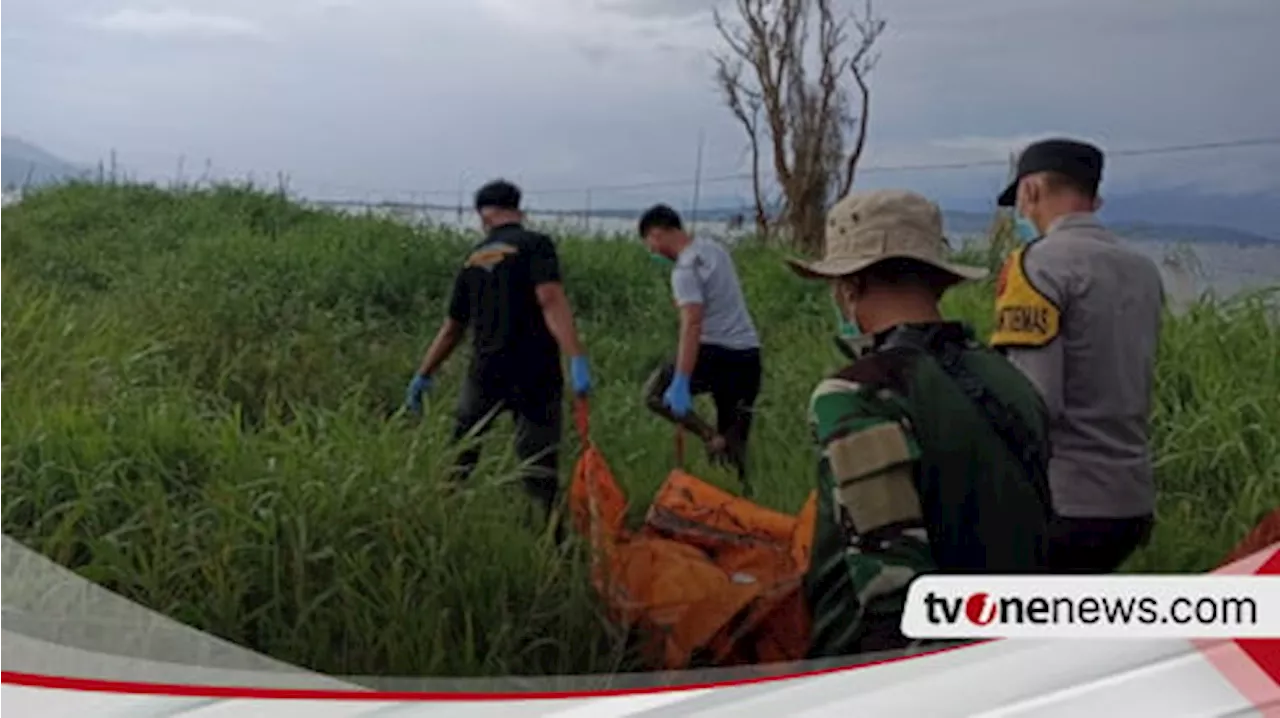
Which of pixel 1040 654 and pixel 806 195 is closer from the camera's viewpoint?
pixel 806 195

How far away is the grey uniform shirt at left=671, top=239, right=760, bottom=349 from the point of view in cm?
171

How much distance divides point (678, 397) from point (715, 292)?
12cm

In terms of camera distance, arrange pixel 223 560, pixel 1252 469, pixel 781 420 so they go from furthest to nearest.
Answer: pixel 1252 469
pixel 781 420
pixel 223 560

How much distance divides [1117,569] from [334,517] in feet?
2.90

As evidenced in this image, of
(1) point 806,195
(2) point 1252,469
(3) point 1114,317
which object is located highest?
(1) point 806,195

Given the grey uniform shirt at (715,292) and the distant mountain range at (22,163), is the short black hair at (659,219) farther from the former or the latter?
the distant mountain range at (22,163)

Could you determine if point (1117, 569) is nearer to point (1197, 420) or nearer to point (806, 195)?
point (1197, 420)

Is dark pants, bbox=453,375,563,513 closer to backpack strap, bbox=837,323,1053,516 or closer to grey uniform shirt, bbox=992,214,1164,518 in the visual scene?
backpack strap, bbox=837,323,1053,516

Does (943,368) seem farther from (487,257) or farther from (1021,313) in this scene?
(487,257)

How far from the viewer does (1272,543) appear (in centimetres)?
187

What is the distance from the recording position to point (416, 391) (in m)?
1.66

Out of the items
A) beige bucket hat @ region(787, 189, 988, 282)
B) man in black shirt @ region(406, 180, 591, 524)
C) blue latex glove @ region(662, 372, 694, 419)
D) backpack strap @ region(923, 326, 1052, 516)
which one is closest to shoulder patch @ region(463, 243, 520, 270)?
man in black shirt @ region(406, 180, 591, 524)

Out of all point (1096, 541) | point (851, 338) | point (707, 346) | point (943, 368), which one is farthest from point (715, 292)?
point (1096, 541)

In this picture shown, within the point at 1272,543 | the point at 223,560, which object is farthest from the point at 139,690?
the point at 1272,543
